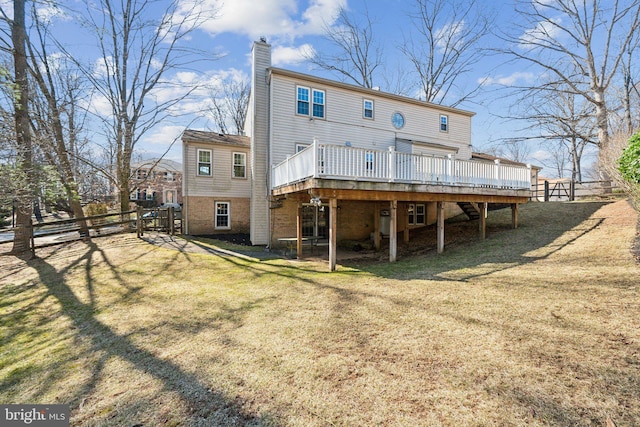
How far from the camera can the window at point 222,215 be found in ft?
47.8

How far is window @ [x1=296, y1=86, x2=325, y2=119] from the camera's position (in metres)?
13.1

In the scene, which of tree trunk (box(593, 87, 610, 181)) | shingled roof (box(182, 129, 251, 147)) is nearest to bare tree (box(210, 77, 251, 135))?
shingled roof (box(182, 129, 251, 147))

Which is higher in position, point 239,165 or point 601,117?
point 601,117

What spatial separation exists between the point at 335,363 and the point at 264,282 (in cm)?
408

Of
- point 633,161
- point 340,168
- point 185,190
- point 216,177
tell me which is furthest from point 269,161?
point 633,161

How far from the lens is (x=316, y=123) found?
13445 millimetres

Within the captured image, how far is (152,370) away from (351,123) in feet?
42.5

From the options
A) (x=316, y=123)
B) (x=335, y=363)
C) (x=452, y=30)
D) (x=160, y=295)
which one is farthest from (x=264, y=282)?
(x=452, y=30)

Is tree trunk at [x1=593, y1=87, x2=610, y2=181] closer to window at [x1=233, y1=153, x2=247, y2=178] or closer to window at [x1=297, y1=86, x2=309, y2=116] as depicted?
window at [x1=297, y1=86, x2=309, y2=116]

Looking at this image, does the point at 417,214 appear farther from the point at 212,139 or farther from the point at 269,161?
the point at 212,139

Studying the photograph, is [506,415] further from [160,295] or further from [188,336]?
[160,295]

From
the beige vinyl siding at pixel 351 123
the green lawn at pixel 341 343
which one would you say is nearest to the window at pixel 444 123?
the beige vinyl siding at pixel 351 123

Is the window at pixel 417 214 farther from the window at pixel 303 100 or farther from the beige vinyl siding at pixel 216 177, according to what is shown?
the beige vinyl siding at pixel 216 177

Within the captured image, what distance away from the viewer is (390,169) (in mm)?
8719
